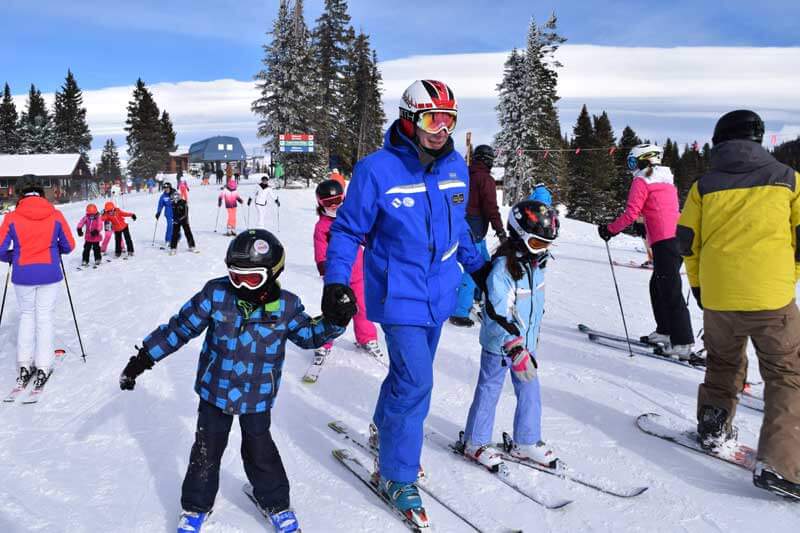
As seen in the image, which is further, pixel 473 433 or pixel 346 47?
pixel 346 47

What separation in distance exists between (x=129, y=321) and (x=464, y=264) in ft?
20.7

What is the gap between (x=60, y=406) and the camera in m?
5.07

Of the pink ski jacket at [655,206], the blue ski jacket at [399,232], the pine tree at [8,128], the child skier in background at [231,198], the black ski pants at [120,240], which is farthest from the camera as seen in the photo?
the pine tree at [8,128]

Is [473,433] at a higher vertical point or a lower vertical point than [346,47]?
lower

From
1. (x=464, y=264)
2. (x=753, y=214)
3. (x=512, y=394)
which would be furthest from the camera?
(x=512, y=394)

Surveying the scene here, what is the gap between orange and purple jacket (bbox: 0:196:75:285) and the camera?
5402mm

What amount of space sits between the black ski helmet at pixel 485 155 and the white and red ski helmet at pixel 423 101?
3986 millimetres

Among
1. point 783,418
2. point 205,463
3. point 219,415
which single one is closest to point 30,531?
point 205,463

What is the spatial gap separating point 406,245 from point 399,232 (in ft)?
0.26

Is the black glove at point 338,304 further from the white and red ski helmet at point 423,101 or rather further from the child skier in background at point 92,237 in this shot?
the child skier in background at point 92,237

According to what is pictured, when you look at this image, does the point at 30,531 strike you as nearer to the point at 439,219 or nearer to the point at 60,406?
the point at 60,406

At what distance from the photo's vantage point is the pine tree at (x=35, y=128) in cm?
6796

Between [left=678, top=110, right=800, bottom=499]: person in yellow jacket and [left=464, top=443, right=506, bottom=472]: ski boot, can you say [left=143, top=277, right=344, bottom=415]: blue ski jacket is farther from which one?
[left=678, top=110, right=800, bottom=499]: person in yellow jacket

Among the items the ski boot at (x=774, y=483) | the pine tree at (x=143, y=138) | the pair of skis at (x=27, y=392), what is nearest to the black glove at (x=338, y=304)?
the ski boot at (x=774, y=483)
